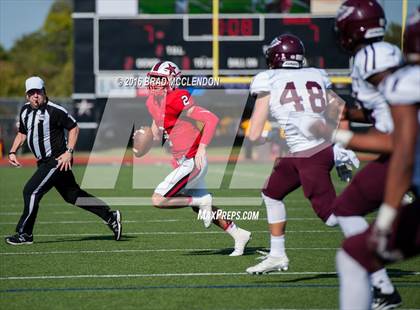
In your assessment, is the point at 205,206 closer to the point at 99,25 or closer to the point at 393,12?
the point at 393,12

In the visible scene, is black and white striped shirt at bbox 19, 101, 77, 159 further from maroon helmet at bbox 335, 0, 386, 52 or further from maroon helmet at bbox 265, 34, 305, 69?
maroon helmet at bbox 335, 0, 386, 52

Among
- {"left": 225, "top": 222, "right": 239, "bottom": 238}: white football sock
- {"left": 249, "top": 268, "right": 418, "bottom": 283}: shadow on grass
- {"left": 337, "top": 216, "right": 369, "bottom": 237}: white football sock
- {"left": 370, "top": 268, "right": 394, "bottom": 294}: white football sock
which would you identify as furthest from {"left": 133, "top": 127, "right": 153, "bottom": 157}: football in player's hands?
{"left": 370, "top": 268, "right": 394, "bottom": 294}: white football sock

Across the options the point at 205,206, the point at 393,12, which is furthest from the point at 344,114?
the point at 393,12

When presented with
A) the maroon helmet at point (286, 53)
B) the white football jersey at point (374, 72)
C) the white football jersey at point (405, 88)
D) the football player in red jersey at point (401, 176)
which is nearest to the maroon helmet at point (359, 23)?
the white football jersey at point (374, 72)

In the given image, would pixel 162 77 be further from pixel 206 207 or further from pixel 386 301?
pixel 386 301

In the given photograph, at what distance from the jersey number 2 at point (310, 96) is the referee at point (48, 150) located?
3.05 meters

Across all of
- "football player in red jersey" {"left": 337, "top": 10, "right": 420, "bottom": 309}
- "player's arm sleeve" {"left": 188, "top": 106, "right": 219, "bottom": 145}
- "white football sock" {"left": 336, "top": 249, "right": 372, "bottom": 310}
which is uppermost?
"football player in red jersey" {"left": 337, "top": 10, "right": 420, "bottom": 309}

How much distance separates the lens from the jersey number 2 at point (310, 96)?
6.71m

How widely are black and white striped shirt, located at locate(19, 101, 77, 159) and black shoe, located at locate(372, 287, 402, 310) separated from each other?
470 cm

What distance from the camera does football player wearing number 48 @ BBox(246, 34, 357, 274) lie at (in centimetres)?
665

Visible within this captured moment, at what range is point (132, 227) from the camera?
1029cm

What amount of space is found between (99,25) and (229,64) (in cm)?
361

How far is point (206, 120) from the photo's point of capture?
26.2ft

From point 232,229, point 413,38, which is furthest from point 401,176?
point 232,229
